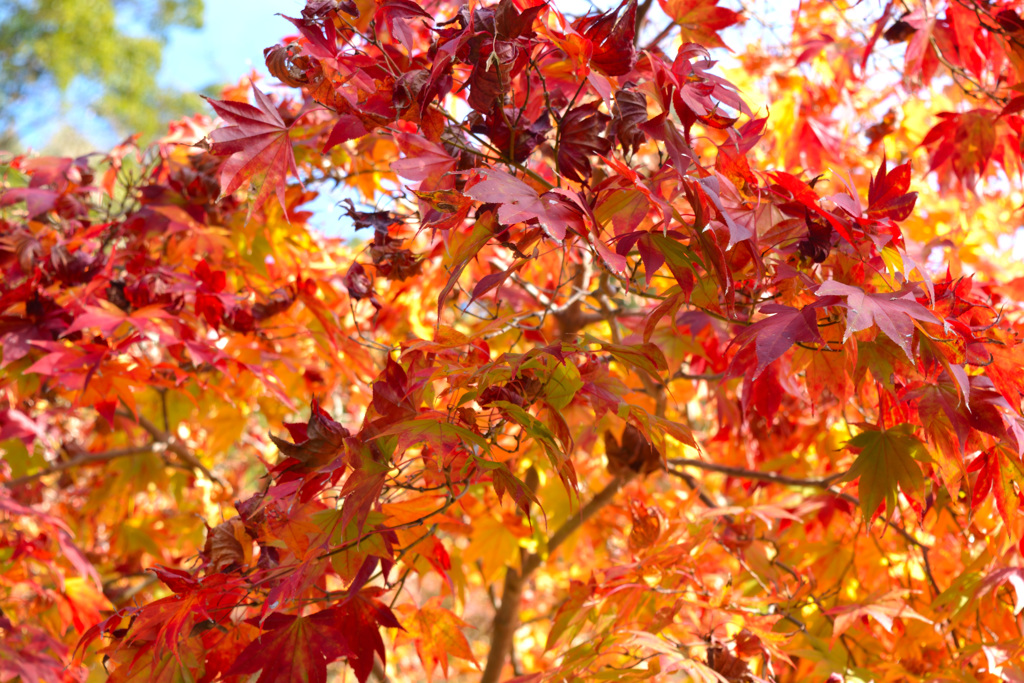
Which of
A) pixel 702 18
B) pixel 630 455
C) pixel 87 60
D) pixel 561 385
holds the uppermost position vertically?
pixel 87 60

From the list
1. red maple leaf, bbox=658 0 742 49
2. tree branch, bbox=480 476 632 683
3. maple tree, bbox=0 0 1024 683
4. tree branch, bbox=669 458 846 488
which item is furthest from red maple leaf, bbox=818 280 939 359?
tree branch, bbox=480 476 632 683

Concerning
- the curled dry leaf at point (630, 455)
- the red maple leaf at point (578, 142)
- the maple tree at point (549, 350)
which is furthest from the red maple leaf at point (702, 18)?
the curled dry leaf at point (630, 455)

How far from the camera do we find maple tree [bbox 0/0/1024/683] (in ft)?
2.65

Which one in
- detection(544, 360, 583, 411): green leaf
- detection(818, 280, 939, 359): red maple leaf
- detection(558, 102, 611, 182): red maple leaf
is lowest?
detection(818, 280, 939, 359): red maple leaf

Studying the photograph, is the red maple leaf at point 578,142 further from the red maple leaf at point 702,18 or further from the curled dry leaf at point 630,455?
the curled dry leaf at point 630,455

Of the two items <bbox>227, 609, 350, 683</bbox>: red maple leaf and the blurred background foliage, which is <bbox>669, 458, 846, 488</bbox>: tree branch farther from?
the blurred background foliage

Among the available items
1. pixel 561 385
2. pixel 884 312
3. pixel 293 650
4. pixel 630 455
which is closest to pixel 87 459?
pixel 293 650

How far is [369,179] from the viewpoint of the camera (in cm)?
169

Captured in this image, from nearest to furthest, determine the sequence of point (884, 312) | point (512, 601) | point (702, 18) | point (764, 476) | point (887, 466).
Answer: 1. point (884, 312)
2. point (887, 466)
3. point (702, 18)
4. point (764, 476)
5. point (512, 601)

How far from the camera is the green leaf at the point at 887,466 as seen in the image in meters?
0.94

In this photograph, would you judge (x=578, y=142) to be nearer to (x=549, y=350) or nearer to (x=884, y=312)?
(x=549, y=350)

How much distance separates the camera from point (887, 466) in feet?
3.12

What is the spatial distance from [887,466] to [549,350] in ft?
1.70

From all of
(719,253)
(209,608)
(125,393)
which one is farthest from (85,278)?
(719,253)
